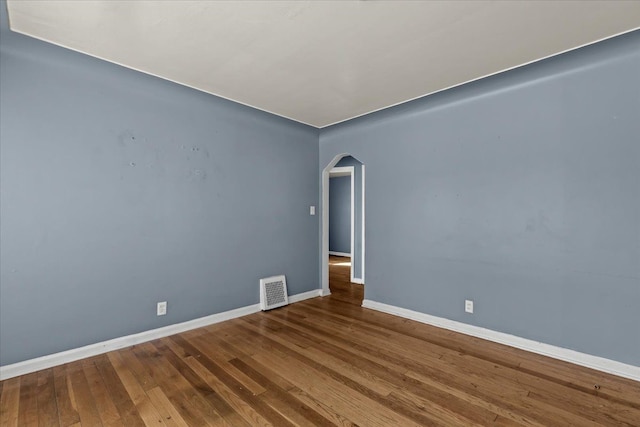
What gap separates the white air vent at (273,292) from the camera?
392cm

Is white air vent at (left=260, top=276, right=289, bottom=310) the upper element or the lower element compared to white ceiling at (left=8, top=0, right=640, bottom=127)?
lower

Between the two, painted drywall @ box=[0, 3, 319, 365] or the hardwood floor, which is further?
painted drywall @ box=[0, 3, 319, 365]

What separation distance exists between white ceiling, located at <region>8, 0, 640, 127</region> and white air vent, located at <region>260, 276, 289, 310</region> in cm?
246

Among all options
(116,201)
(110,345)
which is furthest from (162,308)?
(116,201)

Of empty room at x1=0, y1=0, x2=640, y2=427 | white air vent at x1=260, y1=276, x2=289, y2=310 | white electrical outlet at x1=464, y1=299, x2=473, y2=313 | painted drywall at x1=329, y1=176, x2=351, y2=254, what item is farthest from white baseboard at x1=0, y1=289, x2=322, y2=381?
painted drywall at x1=329, y1=176, x2=351, y2=254

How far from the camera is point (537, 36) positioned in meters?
2.20

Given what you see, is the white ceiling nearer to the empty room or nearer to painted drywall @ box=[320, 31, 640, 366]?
the empty room

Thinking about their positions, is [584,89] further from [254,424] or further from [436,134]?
[254,424]

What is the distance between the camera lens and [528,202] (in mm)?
2859

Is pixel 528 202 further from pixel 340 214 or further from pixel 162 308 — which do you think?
pixel 340 214

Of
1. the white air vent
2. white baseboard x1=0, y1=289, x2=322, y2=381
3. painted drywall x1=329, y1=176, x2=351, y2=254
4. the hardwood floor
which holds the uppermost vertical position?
painted drywall x1=329, y1=176, x2=351, y2=254

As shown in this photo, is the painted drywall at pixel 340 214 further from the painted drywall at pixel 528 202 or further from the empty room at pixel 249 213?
the empty room at pixel 249 213

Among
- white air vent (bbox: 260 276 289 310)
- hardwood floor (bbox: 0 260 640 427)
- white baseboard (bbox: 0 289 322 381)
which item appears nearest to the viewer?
hardwood floor (bbox: 0 260 640 427)

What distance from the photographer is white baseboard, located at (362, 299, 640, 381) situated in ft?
7.78
